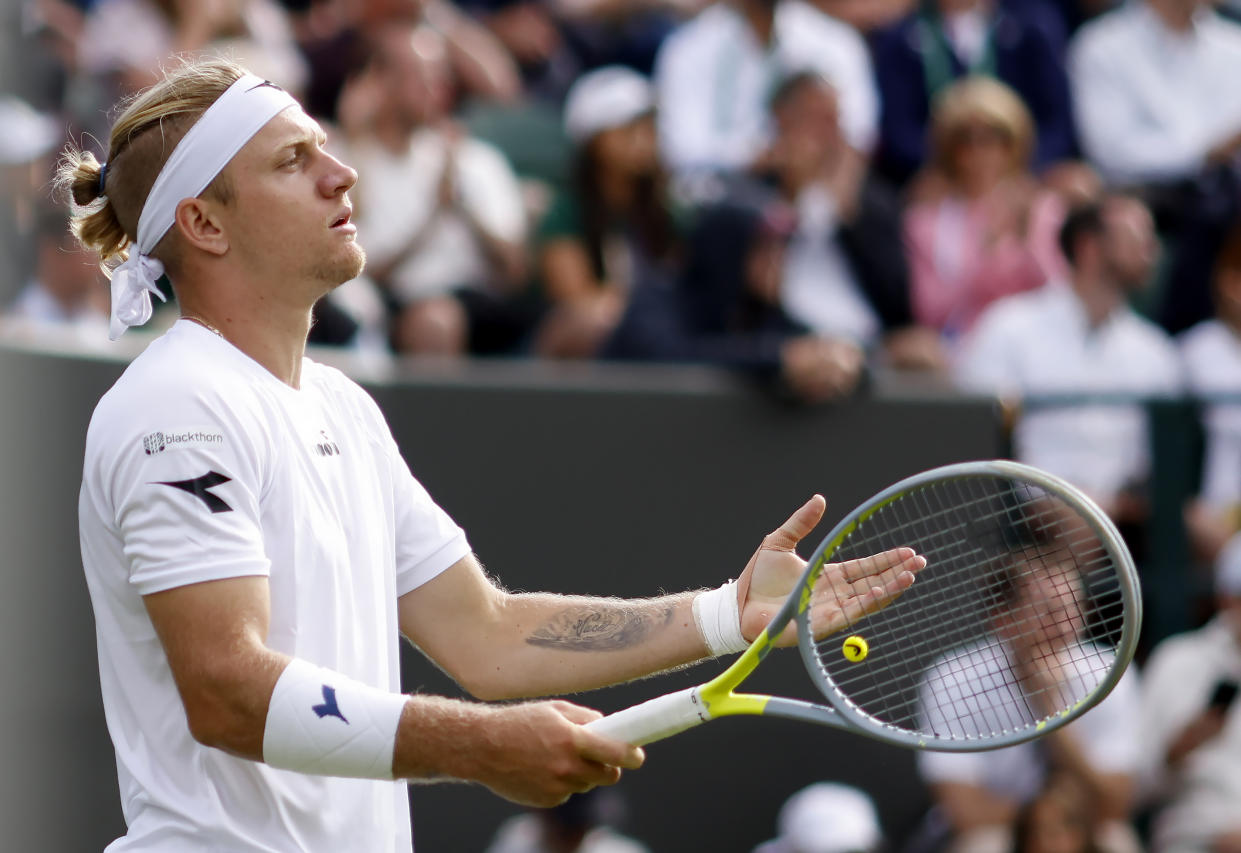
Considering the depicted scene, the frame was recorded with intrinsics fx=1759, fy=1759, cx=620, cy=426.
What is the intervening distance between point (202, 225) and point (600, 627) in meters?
0.99

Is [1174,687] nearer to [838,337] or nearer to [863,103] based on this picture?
[838,337]

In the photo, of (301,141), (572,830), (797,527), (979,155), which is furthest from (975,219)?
(301,141)

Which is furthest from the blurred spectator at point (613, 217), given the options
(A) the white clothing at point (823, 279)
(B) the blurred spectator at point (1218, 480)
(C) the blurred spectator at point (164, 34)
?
(B) the blurred spectator at point (1218, 480)

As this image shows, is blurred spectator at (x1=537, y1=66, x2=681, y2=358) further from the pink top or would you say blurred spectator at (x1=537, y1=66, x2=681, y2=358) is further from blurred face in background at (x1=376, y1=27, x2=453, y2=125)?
the pink top

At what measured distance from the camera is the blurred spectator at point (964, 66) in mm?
7598

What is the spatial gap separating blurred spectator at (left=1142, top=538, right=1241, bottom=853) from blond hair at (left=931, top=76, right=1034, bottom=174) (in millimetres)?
1988

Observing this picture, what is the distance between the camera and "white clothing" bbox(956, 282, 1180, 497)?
20.9 ft

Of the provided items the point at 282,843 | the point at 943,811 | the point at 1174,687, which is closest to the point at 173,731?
the point at 282,843

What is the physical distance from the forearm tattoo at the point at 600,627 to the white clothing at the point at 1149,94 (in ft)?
17.6

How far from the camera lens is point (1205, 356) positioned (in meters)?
6.96

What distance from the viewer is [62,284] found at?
5574mm

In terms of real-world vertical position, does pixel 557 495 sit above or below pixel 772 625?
below

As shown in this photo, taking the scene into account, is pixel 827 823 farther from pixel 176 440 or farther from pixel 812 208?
pixel 176 440

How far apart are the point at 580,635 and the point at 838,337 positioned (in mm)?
3300
